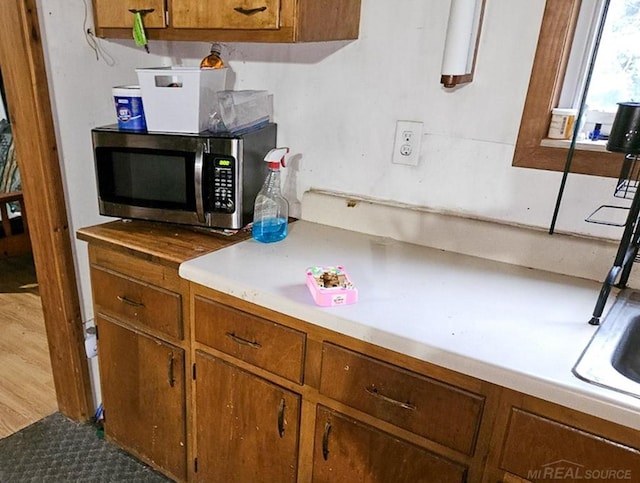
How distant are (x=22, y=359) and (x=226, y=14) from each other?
191cm

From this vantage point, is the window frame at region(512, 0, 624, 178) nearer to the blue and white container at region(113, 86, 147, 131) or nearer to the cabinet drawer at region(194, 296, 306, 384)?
the cabinet drawer at region(194, 296, 306, 384)

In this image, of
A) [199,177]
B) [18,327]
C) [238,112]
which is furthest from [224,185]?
[18,327]

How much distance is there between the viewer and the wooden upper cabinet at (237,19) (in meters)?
1.28

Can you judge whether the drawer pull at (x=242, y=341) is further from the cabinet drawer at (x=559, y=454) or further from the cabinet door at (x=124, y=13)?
the cabinet door at (x=124, y=13)

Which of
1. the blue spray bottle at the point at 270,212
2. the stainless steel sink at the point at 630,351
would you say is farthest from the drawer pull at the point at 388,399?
the blue spray bottle at the point at 270,212

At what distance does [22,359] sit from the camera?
2.33m

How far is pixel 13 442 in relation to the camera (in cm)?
185

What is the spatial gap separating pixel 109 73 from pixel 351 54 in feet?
2.78

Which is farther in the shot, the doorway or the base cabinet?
the doorway

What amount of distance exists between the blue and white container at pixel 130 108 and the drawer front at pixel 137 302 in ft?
1.50

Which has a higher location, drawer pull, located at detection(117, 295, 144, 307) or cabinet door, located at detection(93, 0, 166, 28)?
cabinet door, located at detection(93, 0, 166, 28)

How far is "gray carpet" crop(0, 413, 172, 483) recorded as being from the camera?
1.71 m

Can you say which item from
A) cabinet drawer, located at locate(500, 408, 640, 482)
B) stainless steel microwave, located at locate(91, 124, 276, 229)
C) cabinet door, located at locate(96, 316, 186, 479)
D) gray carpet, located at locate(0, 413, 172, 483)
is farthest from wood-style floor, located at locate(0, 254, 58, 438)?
cabinet drawer, located at locate(500, 408, 640, 482)

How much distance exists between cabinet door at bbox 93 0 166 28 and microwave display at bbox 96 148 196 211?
0.39 metres
